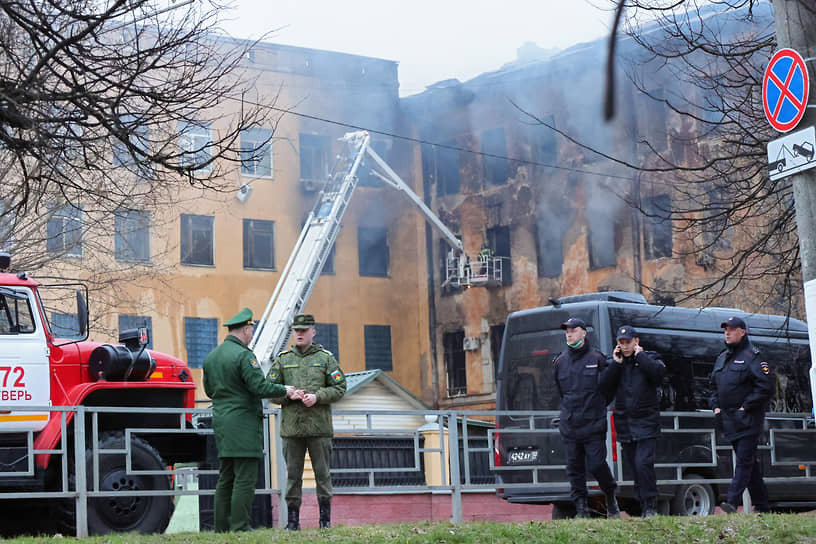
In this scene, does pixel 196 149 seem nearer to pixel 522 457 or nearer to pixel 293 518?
pixel 522 457

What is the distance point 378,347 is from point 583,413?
3310cm

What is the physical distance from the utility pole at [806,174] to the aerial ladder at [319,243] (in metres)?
29.0

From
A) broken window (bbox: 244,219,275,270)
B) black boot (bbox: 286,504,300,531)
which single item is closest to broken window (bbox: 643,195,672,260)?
broken window (bbox: 244,219,275,270)

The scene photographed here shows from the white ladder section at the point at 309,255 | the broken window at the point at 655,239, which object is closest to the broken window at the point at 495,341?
the white ladder section at the point at 309,255

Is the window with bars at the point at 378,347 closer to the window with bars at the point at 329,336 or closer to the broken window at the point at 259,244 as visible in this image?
the window with bars at the point at 329,336

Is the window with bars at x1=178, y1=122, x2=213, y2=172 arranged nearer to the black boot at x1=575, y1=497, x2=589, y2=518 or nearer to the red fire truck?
the red fire truck

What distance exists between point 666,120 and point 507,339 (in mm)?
20938

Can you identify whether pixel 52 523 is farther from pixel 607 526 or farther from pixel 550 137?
pixel 550 137

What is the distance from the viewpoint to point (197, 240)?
1670 inches

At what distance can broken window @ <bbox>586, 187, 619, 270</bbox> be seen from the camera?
39.6m

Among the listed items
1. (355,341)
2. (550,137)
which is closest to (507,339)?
(550,137)

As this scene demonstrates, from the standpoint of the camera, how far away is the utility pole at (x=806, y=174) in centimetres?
851

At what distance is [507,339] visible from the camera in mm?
17672

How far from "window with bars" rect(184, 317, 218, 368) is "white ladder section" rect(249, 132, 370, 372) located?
201 cm
